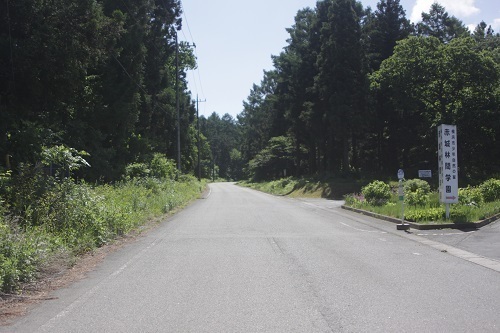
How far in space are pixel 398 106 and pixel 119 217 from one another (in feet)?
117

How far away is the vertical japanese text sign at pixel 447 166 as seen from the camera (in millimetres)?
15727

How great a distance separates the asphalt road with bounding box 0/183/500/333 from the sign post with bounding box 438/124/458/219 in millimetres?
4722

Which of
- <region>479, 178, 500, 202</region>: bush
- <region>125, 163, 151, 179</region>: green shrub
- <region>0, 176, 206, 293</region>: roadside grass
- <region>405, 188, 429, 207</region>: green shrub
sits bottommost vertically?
<region>0, 176, 206, 293</region>: roadside grass

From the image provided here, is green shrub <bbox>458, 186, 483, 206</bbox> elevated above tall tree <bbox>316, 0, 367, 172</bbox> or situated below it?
below

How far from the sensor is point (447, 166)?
629 inches

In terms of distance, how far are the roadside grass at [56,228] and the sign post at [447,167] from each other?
36.4ft

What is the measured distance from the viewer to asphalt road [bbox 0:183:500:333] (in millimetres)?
5445

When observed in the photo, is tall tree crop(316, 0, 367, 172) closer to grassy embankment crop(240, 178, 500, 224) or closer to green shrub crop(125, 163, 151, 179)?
grassy embankment crop(240, 178, 500, 224)

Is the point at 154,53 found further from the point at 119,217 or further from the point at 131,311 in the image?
the point at 131,311

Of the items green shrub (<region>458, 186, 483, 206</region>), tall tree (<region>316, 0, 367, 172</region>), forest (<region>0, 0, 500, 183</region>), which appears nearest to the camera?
forest (<region>0, 0, 500, 183</region>)

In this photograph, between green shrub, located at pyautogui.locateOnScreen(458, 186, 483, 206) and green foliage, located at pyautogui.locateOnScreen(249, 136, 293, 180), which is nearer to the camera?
green shrub, located at pyautogui.locateOnScreen(458, 186, 483, 206)

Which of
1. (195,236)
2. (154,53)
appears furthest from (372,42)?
(195,236)

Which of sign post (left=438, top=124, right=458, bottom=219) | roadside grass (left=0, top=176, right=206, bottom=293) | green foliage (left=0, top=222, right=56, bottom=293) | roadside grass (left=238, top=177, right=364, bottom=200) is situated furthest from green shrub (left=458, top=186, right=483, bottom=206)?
roadside grass (left=238, top=177, right=364, bottom=200)

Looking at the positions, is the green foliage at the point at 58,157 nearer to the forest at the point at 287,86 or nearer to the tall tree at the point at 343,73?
the forest at the point at 287,86
